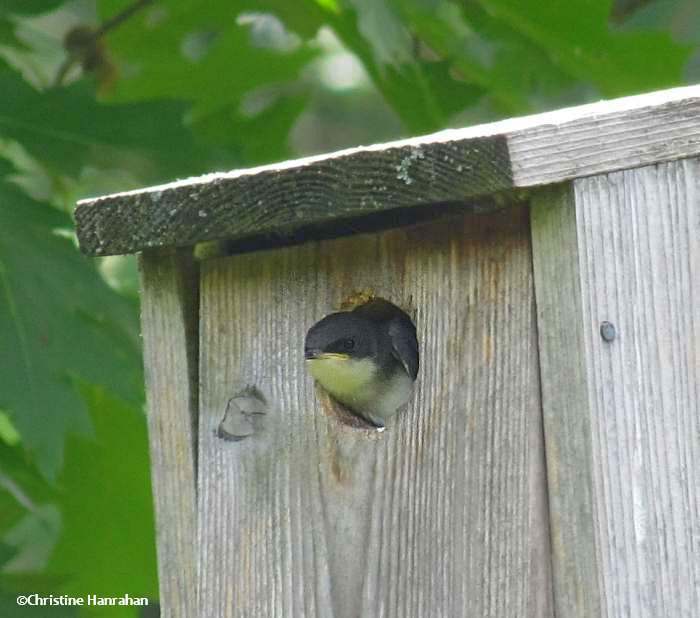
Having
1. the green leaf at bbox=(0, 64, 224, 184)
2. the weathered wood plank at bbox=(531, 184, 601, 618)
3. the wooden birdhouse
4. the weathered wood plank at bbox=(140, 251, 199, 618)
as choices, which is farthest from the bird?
the green leaf at bbox=(0, 64, 224, 184)

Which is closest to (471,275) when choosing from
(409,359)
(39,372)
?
(409,359)

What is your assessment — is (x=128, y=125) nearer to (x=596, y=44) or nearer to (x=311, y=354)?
(x=311, y=354)

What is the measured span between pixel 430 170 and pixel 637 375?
44 cm

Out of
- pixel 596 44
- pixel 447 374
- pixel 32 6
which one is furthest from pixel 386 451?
pixel 32 6

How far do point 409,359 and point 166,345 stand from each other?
1.56 feet

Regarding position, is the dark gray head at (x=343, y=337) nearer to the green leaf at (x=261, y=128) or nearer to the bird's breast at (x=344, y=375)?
the bird's breast at (x=344, y=375)

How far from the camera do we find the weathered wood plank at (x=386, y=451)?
6.82 feet

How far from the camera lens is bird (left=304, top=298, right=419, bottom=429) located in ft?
8.30

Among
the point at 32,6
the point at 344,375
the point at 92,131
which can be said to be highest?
the point at 32,6

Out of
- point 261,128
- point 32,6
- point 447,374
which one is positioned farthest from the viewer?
point 261,128

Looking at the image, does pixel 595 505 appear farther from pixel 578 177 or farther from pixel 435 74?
pixel 435 74

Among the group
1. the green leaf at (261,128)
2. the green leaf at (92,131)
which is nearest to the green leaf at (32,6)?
the green leaf at (92,131)

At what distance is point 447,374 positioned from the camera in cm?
219

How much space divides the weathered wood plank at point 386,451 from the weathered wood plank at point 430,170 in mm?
130
